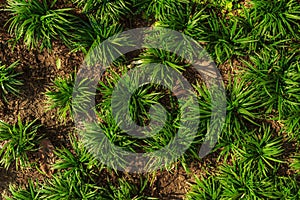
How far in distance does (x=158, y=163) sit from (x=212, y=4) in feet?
4.39

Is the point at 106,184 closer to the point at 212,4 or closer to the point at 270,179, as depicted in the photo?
the point at 270,179

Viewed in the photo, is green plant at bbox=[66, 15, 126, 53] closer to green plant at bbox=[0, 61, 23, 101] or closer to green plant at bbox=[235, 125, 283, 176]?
green plant at bbox=[0, 61, 23, 101]

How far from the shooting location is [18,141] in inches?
143

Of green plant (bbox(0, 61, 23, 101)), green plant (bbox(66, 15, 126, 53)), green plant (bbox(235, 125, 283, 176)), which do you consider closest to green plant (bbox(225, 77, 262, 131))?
green plant (bbox(235, 125, 283, 176))

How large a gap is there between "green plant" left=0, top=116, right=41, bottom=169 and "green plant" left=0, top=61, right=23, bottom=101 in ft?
0.77

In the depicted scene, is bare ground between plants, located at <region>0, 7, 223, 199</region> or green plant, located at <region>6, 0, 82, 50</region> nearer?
green plant, located at <region>6, 0, 82, 50</region>

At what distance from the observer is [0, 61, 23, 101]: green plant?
3.60 meters

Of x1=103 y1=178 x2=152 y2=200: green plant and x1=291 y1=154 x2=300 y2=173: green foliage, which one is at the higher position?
x1=291 y1=154 x2=300 y2=173: green foliage

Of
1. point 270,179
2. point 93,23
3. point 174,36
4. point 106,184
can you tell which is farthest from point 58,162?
point 270,179

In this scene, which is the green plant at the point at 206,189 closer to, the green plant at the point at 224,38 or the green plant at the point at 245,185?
the green plant at the point at 245,185

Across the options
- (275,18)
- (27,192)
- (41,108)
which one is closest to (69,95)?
(41,108)

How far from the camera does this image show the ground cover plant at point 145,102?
11.7ft

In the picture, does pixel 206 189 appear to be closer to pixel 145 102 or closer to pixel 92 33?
pixel 145 102

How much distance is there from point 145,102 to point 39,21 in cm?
103
